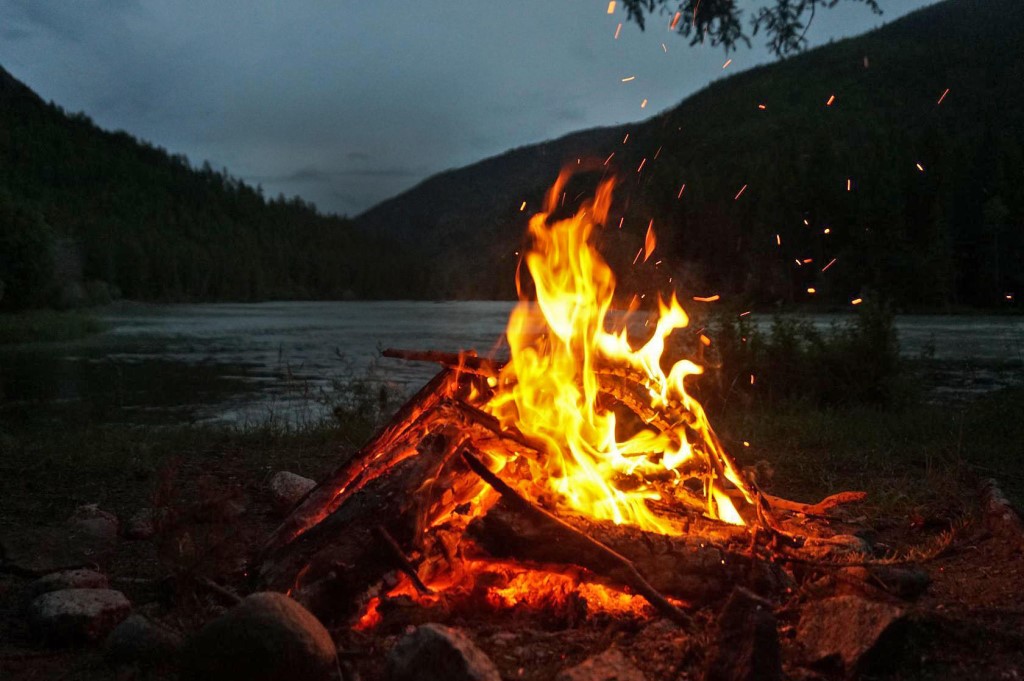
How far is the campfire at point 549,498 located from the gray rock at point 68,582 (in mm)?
954

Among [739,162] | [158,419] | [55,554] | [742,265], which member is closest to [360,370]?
[158,419]

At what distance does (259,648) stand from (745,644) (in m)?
1.82

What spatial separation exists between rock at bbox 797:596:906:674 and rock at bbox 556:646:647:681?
0.74 metres

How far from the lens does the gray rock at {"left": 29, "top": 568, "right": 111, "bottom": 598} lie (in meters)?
3.79

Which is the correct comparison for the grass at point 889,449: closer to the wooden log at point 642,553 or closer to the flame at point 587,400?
the flame at point 587,400

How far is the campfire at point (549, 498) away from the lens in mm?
3426

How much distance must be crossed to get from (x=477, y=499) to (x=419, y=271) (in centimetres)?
15122

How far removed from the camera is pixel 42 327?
31656 millimetres

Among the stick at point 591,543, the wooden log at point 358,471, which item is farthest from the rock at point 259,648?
the stick at point 591,543

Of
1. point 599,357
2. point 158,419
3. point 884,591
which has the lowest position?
point 158,419

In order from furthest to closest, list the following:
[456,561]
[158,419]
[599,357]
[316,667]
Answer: [158,419]
[599,357]
[456,561]
[316,667]

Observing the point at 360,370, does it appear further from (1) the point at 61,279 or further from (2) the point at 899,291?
(2) the point at 899,291

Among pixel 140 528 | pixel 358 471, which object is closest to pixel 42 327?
pixel 140 528

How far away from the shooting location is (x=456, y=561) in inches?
149
